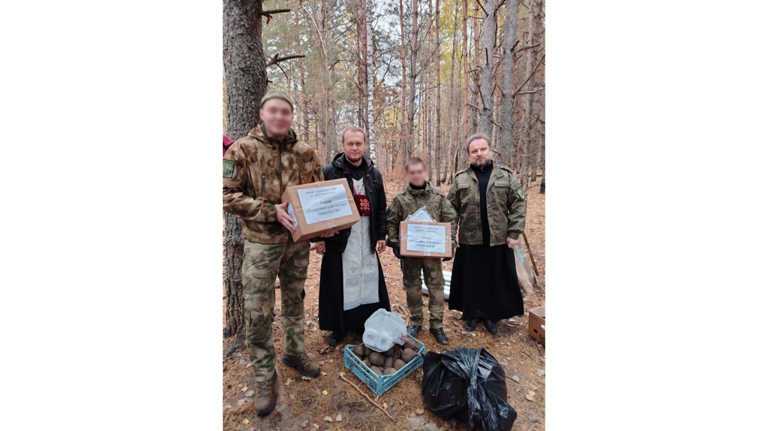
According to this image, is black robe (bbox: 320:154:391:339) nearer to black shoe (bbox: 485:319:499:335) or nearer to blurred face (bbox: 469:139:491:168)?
blurred face (bbox: 469:139:491:168)

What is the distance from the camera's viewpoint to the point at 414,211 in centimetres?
300

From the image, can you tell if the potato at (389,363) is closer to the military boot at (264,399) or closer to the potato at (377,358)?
the potato at (377,358)

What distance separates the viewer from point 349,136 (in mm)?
2658

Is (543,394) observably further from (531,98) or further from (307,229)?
(531,98)

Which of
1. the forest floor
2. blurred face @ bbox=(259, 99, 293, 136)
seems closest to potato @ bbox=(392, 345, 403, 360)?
the forest floor

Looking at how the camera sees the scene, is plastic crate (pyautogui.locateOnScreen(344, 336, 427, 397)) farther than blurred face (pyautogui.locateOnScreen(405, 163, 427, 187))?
No

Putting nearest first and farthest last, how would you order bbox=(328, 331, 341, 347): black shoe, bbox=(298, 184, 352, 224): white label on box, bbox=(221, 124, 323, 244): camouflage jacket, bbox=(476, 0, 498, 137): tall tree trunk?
1. bbox=(221, 124, 323, 244): camouflage jacket
2. bbox=(298, 184, 352, 224): white label on box
3. bbox=(328, 331, 341, 347): black shoe
4. bbox=(476, 0, 498, 137): tall tree trunk

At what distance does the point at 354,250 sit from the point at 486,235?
4.78ft

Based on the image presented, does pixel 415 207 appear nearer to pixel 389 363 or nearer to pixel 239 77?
pixel 389 363

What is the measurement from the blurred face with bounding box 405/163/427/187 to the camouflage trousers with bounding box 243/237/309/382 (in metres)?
1.26

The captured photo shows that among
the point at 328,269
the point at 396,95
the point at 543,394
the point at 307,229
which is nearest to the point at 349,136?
the point at 307,229

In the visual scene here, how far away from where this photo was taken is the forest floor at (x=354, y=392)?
220 cm

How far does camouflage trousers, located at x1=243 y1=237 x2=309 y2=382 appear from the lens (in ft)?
7.00
